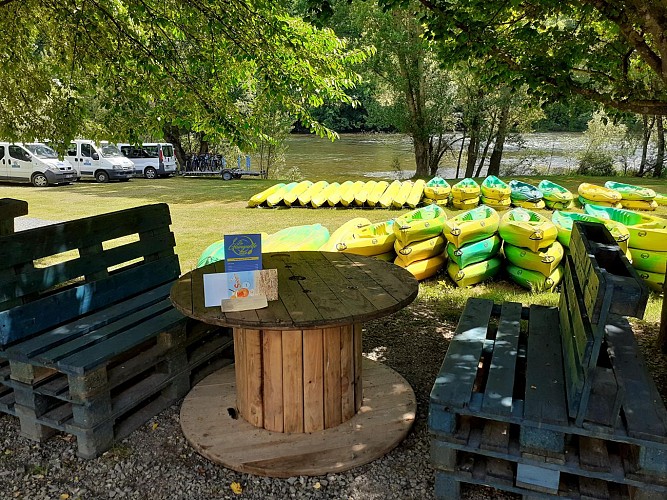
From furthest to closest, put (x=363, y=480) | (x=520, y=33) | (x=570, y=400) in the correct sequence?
(x=520, y=33)
(x=363, y=480)
(x=570, y=400)

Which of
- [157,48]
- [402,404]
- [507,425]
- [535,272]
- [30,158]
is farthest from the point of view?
[30,158]

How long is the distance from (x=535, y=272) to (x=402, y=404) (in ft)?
10.6

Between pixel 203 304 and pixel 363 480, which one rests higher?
pixel 203 304

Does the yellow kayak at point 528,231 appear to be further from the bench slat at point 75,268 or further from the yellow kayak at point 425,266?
the bench slat at point 75,268

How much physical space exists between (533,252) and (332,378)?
364 cm

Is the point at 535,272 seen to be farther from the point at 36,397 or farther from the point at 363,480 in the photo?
the point at 36,397

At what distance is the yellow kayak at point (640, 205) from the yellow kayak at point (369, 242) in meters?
7.84

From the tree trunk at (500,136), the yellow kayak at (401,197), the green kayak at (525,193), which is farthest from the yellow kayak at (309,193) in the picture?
the tree trunk at (500,136)

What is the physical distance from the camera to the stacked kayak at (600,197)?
11.9 metres

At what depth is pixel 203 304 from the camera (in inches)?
117

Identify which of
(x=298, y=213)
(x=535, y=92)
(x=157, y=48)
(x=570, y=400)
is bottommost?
(x=298, y=213)

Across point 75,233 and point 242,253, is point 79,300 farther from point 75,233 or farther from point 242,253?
point 242,253

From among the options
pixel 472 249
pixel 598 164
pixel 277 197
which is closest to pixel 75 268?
pixel 472 249

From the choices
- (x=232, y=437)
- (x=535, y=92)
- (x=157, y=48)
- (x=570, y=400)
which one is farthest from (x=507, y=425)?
(x=157, y=48)
